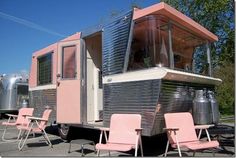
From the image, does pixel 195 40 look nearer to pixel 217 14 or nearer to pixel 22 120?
pixel 22 120

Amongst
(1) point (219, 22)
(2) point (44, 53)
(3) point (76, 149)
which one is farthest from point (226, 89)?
(3) point (76, 149)

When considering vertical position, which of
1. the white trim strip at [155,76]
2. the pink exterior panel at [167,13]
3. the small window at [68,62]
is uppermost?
the pink exterior panel at [167,13]

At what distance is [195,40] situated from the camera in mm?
7559

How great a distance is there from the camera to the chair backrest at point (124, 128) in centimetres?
578

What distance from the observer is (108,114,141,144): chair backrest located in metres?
5.78

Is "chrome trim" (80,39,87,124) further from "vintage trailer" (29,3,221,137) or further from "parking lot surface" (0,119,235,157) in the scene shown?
"parking lot surface" (0,119,235,157)

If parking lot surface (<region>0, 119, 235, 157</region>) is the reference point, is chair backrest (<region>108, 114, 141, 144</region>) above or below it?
above

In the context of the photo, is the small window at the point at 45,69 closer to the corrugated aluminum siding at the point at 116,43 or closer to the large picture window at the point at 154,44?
the corrugated aluminum siding at the point at 116,43

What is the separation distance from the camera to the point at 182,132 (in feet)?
19.6

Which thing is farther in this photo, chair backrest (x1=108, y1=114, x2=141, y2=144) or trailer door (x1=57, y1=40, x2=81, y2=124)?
trailer door (x1=57, y1=40, x2=81, y2=124)

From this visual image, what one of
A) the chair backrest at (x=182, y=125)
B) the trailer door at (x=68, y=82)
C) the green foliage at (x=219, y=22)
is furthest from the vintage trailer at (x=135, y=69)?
the green foliage at (x=219, y=22)

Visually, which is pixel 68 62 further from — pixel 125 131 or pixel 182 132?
pixel 182 132

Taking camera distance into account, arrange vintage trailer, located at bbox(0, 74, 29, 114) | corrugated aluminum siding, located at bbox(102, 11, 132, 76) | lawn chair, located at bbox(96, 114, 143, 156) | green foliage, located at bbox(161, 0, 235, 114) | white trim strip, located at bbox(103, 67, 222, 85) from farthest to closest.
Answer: green foliage, located at bbox(161, 0, 235, 114) → vintage trailer, located at bbox(0, 74, 29, 114) → corrugated aluminum siding, located at bbox(102, 11, 132, 76) → white trim strip, located at bbox(103, 67, 222, 85) → lawn chair, located at bbox(96, 114, 143, 156)

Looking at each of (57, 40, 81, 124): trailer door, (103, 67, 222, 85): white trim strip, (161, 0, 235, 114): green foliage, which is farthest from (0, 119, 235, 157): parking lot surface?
(161, 0, 235, 114): green foliage
